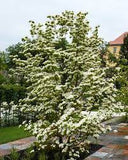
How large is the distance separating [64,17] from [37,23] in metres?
0.57

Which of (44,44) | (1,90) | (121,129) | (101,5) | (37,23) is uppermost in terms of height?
(101,5)

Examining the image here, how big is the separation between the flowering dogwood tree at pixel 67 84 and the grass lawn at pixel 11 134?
1.20 m

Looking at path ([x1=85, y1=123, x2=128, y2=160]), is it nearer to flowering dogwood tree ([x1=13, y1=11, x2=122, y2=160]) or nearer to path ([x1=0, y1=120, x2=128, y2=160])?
path ([x1=0, y1=120, x2=128, y2=160])

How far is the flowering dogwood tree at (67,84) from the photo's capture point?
17.9 ft

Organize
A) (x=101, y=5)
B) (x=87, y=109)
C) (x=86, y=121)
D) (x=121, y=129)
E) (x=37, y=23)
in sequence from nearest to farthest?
(x=86, y=121) < (x=87, y=109) < (x=37, y=23) < (x=121, y=129) < (x=101, y=5)

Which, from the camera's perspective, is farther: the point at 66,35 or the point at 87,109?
the point at 66,35

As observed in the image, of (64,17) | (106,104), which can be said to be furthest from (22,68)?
(106,104)

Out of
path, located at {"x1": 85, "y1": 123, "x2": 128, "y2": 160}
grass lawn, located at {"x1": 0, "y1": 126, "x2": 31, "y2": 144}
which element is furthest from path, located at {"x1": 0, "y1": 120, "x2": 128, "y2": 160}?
grass lawn, located at {"x1": 0, "y1": 126, "x2": 31, "y2": 144}

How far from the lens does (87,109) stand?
19.0 feet

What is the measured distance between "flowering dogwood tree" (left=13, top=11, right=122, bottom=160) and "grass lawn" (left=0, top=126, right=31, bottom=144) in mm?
1199

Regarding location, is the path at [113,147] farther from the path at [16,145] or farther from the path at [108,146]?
the path at [16,145]

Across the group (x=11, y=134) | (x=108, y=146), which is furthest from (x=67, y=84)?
(x=11, y=134)

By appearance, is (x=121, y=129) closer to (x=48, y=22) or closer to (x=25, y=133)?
(x=25, y=133)

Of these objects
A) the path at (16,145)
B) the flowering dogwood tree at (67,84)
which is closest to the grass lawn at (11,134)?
the path at (16,145)
